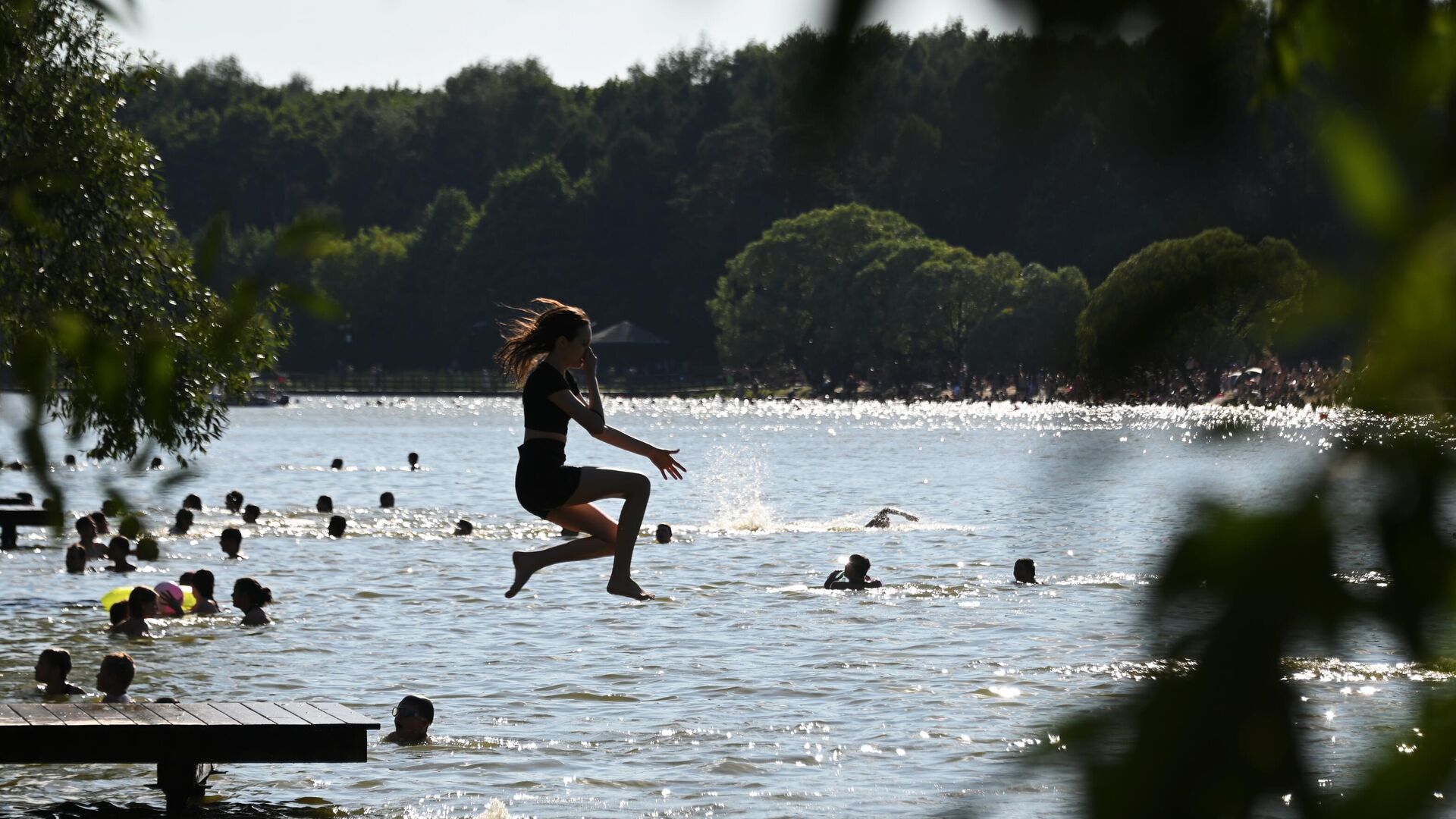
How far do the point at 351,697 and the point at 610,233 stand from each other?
418 feet

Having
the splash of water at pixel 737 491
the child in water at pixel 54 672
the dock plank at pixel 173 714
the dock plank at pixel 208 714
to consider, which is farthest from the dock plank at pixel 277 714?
the splash of water at pixel 737 491

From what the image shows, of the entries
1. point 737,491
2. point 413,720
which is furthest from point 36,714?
point 737,491

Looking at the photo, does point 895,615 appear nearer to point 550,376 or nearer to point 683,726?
point 683,726

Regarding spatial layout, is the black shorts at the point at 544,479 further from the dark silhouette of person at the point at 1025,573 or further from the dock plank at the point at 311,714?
the dark silhouette of person at the point at 1025,573

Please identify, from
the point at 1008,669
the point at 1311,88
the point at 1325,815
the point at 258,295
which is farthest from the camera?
the point at 1008,669

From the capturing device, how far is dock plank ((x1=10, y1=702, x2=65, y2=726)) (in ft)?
39.7

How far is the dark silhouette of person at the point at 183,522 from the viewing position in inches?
1454

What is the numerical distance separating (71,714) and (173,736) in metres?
0.74

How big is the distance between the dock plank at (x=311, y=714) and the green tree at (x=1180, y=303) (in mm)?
11616

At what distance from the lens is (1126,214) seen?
4.47 feet

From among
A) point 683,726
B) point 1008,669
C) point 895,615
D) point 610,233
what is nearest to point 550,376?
point 683,726

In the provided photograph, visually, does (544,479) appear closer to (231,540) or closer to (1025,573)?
(1025,573)

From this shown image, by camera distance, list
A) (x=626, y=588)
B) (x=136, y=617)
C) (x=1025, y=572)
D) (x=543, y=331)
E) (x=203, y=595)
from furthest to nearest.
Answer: (x=1025, y=572) < (x=203, y=595) < (x=136, y=617) < (x=626, y=588) < (x=543, y=331)

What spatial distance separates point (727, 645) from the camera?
2414 cm
